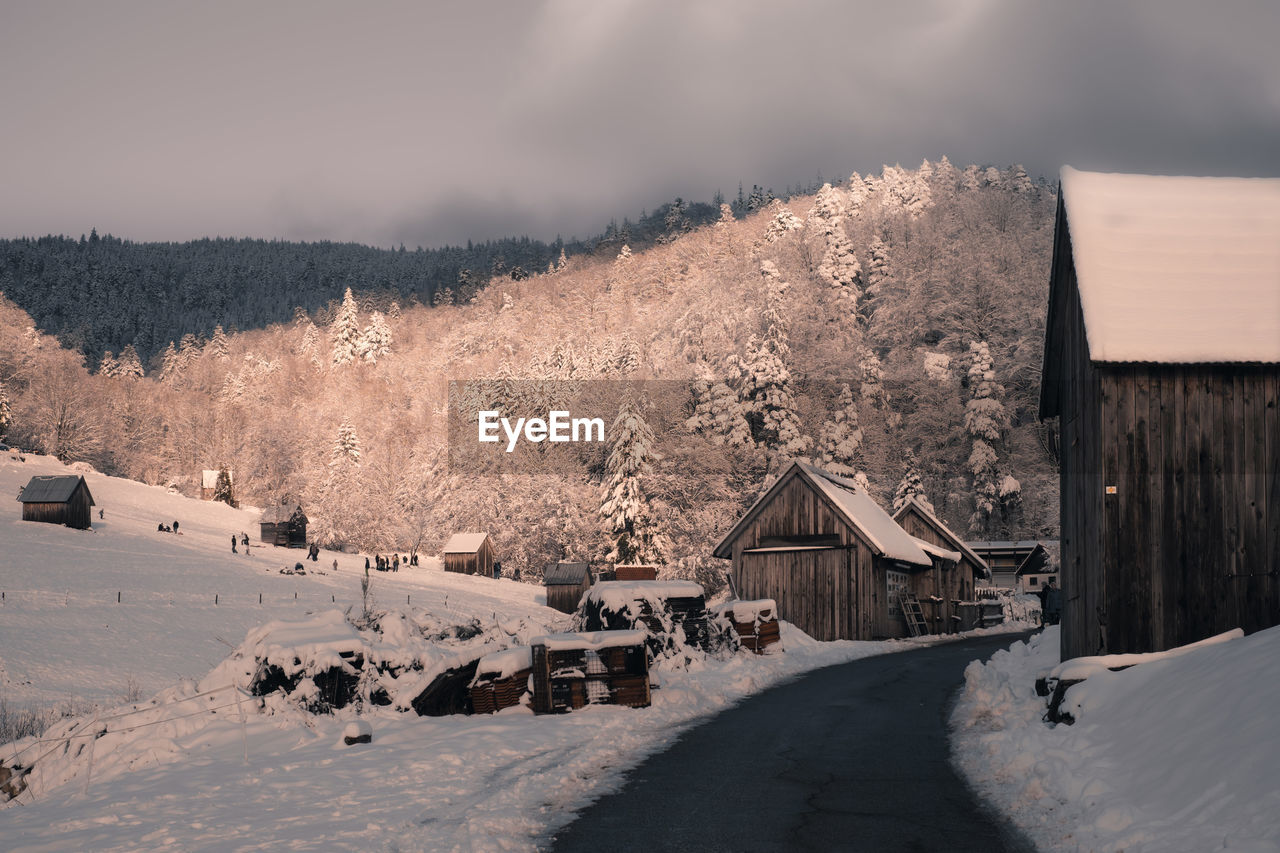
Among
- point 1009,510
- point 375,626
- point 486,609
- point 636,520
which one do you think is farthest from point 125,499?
point 375,626

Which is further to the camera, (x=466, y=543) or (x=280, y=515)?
(x=280, y=515)

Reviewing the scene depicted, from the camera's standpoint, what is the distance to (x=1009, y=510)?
252 feet

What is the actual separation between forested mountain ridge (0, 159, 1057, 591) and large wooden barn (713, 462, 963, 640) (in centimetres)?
1314

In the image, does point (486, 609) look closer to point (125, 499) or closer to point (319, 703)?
point (125, 499)

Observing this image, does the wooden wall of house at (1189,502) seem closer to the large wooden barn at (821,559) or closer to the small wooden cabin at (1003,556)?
the large wooden barn at (821,559)

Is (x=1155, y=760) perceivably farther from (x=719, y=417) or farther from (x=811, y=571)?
(x=719, y=417)

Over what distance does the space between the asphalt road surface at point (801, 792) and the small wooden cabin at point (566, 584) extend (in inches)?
2206

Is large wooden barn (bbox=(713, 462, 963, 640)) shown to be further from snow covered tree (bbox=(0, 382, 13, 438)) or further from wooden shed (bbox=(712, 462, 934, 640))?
snow covered tree (bbox=(0, 382, 13, 438))

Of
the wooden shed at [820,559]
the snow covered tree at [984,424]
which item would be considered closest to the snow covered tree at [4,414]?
the wooden shed at [820,559]

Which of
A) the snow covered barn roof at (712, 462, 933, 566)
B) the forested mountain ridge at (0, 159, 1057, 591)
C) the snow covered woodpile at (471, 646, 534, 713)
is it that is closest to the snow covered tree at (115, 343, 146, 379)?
the forested mountain ridge at (0, 159, 1057, 591)

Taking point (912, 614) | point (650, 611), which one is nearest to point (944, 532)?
point (912, 614)

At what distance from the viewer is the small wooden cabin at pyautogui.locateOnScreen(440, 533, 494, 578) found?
294 ft

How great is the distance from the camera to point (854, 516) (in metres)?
38.2

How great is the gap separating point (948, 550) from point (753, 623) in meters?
27.4
